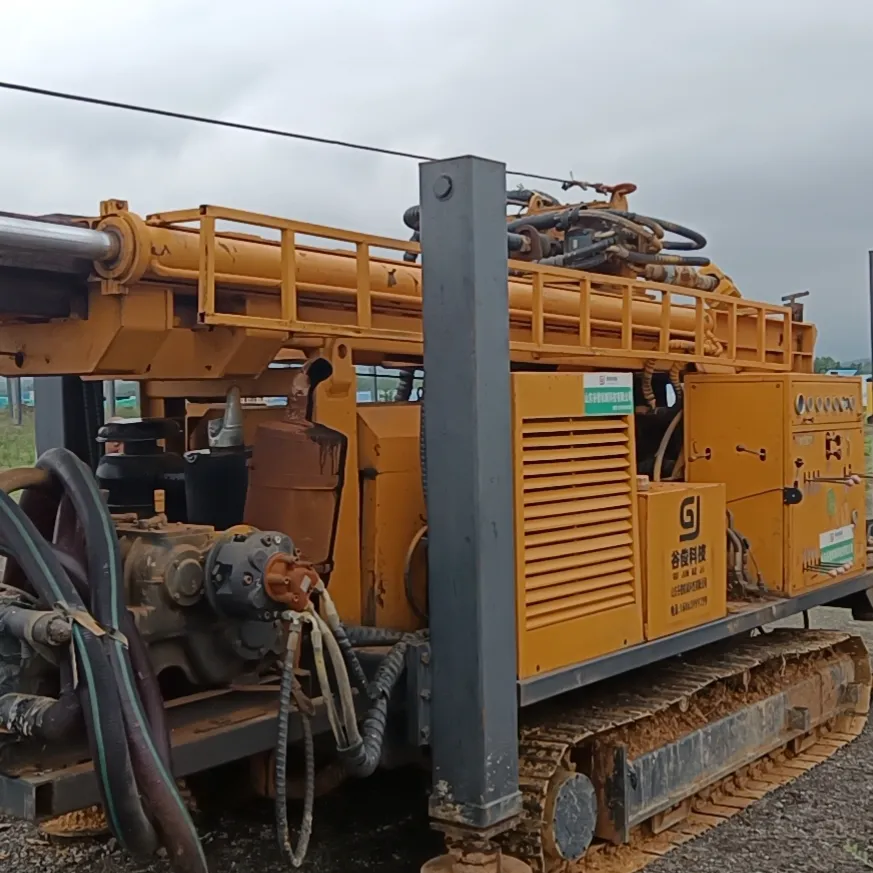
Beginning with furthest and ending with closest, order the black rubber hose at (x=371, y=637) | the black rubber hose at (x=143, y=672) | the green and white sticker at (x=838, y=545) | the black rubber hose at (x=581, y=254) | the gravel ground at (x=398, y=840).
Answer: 1. the green and white sticker at (x=838, y=545)
2. the black rubber hose at (x=581, y=254)
3. the gravel ground at (x=398, y=840)
4. the black rubber hose at (x=371, y=637)
5. the black rubber hose at (x=143, y=672)

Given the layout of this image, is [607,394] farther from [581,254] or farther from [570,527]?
[581,254]

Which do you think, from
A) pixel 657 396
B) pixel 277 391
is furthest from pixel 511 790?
pixel 657 396

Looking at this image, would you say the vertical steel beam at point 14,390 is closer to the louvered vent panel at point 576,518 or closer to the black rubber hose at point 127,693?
the black rubber hose at point 127,693

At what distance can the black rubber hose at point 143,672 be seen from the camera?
366 cm

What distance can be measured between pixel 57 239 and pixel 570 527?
231 cm

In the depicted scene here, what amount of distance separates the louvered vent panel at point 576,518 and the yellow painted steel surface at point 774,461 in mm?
1447

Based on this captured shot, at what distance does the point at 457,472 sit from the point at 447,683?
0.78m

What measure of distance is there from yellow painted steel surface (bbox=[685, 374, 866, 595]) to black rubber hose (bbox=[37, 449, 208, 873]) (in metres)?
3.83

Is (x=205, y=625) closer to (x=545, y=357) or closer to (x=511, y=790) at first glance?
(x=511, y=790)

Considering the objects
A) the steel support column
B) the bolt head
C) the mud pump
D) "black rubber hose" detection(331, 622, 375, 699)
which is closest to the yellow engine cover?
the mud pump

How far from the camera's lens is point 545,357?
5727mm

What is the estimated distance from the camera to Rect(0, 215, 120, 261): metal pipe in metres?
3.77

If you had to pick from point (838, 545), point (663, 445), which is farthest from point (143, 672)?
point (838, 545)

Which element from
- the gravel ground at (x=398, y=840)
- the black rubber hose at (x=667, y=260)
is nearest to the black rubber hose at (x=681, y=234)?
the black rubber hose at (x=667, y=260)
